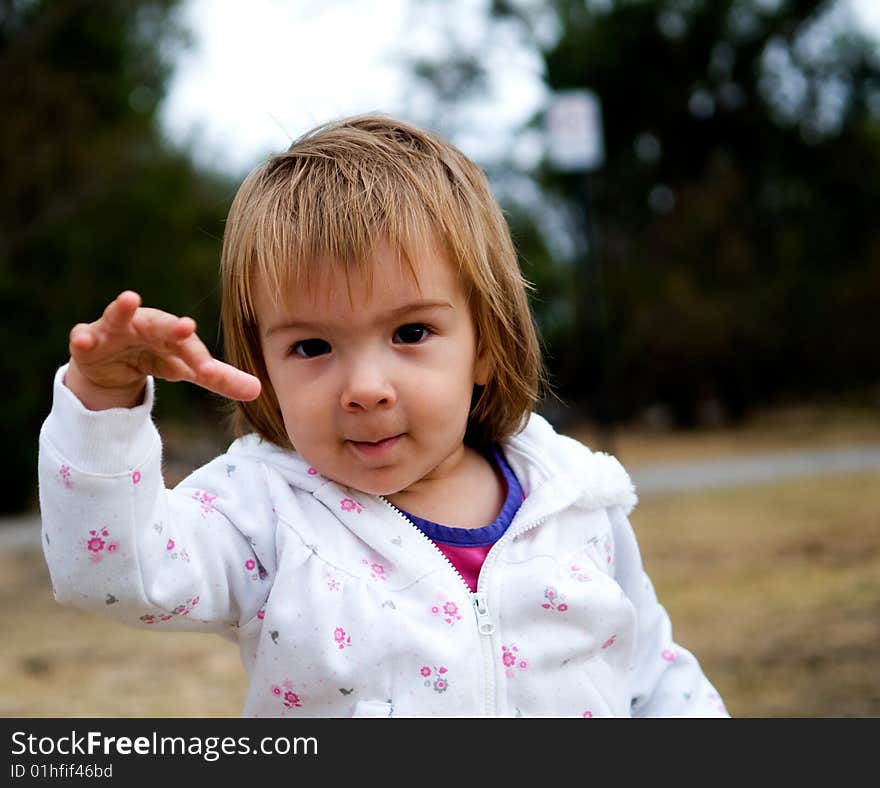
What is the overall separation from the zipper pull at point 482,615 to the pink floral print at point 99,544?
1.68 feet

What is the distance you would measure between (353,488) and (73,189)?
7.73 m

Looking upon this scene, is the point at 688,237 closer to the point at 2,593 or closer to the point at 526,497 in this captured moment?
the point at 2,593

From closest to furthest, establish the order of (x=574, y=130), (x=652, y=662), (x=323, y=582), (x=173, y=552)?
(x=173, y=552) < (x=323, y=582) < (x=652, y=662) < (x=574, y=130)

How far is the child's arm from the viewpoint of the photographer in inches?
46.7

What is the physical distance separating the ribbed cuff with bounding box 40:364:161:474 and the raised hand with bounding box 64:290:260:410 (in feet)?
0.06

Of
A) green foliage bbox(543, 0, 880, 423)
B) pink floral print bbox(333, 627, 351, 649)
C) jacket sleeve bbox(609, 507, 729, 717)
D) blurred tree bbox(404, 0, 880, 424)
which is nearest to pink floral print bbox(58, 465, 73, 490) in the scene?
pink floral print bbox(333, 627, 351, 649)

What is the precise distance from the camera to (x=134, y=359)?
1224mm

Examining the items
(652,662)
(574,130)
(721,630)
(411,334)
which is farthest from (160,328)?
(574,130)

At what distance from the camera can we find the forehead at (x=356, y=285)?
137 cm

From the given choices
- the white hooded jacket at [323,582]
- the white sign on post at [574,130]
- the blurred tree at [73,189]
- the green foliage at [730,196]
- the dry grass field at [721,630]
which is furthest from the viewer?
the green foliage at [730,196]

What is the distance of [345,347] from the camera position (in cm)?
139

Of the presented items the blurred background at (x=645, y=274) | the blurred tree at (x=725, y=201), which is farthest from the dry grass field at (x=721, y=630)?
the blurred tree at (x=725, y=201)

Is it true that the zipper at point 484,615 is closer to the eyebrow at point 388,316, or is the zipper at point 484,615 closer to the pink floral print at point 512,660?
the pink floral print at point 512,660

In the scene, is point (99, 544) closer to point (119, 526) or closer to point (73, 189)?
point (119, 526)
